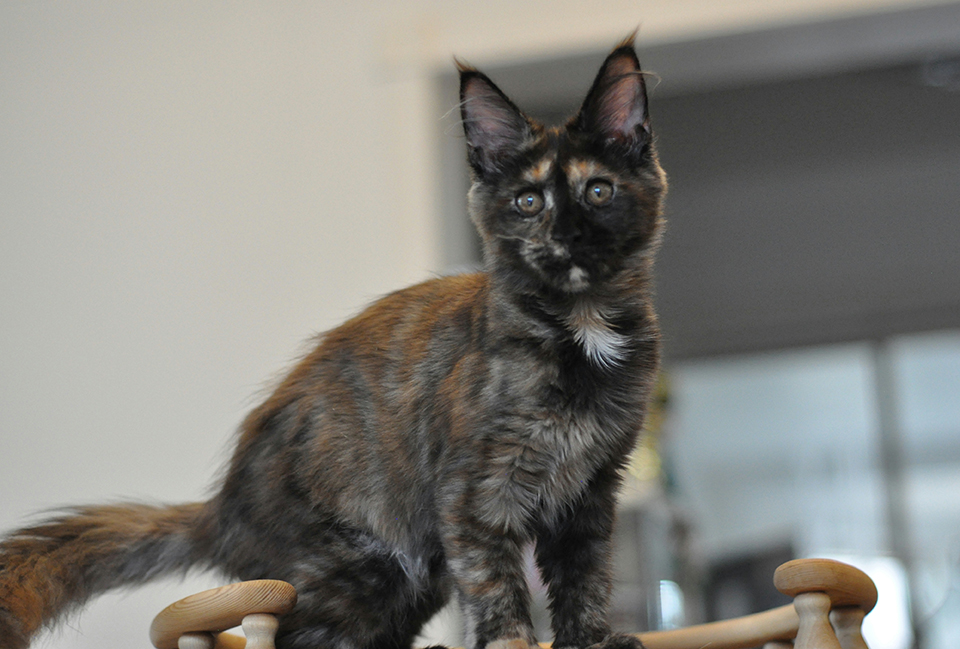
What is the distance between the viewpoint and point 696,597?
3.08 metres

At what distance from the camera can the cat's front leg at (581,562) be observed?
1.18 meters

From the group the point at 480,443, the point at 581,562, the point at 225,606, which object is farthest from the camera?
the point at 581,562

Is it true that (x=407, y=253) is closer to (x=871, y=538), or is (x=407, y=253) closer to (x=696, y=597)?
(x=696, y=597)

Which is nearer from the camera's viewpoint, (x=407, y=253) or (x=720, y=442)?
(x=407, y=253)

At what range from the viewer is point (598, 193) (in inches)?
44.0

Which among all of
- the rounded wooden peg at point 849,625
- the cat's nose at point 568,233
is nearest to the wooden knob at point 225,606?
the cat's nose at point 568,233

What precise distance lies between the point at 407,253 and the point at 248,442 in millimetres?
1467

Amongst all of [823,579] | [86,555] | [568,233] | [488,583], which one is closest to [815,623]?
[823,579]

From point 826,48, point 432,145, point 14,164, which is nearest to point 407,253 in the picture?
point 432,145

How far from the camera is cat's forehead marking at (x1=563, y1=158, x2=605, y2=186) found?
3.65 feet

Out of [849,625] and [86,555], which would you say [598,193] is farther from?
[86,555]

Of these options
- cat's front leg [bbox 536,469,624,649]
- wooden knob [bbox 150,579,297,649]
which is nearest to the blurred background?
cat's front leg [bbox 536,469,624,649]

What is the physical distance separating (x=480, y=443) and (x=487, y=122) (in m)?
0.41

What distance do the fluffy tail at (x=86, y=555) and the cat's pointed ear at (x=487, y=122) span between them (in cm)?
65
